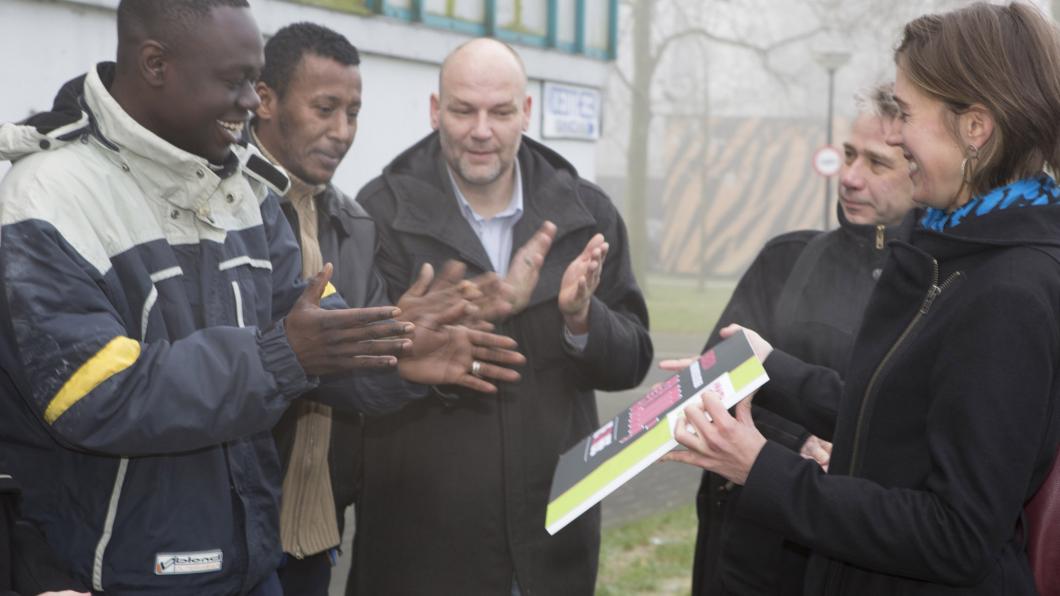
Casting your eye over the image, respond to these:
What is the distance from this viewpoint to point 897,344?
219cm

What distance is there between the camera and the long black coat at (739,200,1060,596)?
2000 millimetres

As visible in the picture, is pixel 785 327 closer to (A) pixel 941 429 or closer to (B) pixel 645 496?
(A) pixel 941 429

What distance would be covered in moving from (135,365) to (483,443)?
5.22 feet

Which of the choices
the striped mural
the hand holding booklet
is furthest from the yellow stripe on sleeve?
the striped mural

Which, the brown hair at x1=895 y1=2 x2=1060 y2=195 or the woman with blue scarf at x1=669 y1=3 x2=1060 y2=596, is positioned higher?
the brown hair at x1=895 y1=2 x2=1060 y2=195

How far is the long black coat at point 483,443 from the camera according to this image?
3602 millimetres

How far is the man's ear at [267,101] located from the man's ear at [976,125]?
7.46 ft

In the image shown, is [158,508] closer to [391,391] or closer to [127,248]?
[127,248]

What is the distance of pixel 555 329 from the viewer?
12.2 feet

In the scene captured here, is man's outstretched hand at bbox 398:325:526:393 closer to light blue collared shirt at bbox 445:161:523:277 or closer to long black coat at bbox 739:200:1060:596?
light blue collared shirt at bbox 445:161:523:277

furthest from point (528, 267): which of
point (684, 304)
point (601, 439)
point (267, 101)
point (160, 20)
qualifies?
point (684, 304)

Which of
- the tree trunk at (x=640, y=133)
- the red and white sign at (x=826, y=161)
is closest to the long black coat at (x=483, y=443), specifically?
the red and white sign at (x=826, y=161)

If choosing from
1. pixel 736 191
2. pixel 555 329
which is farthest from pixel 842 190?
pixel 736 191

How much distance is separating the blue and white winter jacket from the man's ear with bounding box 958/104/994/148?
1317 millimetres
